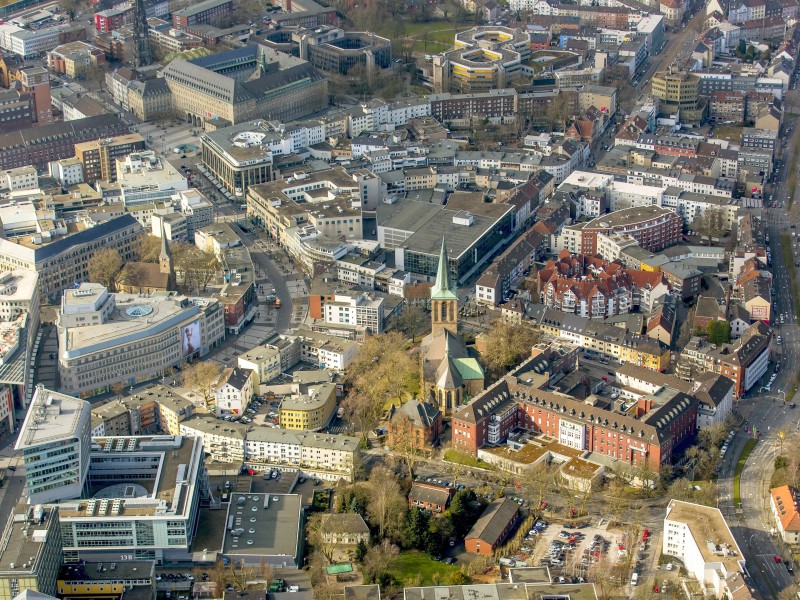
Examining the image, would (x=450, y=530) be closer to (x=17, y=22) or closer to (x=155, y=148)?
(x=155, y=148)

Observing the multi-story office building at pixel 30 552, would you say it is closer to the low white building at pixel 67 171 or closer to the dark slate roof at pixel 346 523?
the dark slate roof at pixel 346 523

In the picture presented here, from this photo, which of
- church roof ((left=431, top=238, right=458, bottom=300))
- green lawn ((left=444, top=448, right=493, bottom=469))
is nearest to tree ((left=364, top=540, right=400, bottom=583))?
green lawn ((left=444, top=448, right=493, bottom=469))

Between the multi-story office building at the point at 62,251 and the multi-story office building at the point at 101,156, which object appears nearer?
the multi-story office building at the point at 62,251

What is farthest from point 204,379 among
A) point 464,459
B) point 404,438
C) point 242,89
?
point 242,89

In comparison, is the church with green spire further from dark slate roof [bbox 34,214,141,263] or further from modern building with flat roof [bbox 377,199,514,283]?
dark slate roof [bbox 34,214,141,263]

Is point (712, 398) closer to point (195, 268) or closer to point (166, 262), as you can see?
point (195, 268)

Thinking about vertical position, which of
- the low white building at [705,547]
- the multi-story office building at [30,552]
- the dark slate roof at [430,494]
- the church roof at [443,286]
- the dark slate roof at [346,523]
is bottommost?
the dark slate roof at [430,494]

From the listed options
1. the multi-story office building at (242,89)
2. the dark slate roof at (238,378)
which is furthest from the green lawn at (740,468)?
the multi-story office building at (242,89)
